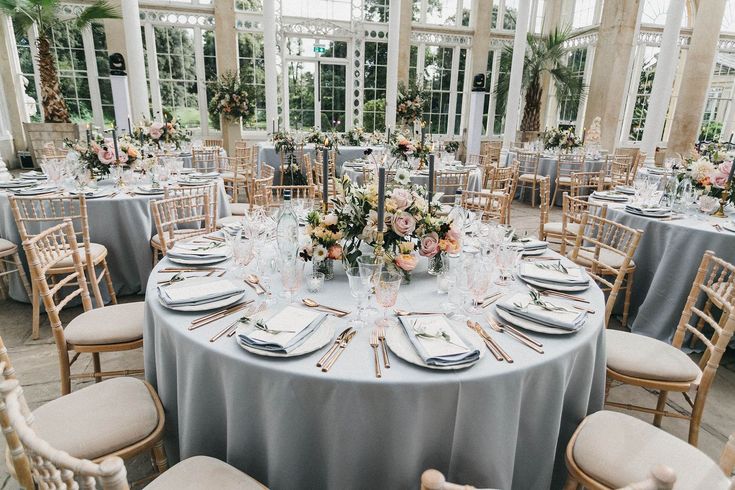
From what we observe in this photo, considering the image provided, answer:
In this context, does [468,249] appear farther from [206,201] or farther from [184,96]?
[184,96]

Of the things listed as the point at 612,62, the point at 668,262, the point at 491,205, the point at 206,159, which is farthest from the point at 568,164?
the point at 206,159

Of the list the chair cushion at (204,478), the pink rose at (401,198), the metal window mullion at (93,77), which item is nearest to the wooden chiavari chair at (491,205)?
the pink rose at (401,198)

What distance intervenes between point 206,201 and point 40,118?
9920mm

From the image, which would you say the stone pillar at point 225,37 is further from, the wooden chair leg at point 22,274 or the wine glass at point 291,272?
the wine glass at point 291,272

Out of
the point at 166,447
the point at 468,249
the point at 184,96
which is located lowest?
the point at 166,447

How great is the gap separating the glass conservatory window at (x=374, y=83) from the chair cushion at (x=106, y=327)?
399 inches

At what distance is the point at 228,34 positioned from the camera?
33.2ft

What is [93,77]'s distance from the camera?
10.0 m

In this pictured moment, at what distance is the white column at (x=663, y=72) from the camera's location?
275 inches

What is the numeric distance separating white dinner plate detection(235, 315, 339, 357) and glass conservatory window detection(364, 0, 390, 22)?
37.6ft

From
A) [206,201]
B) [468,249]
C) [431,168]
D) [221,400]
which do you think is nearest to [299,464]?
[221,400]

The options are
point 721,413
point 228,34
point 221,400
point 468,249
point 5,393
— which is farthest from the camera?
point 228,34

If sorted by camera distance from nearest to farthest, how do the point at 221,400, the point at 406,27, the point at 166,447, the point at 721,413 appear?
the point at 221,400 → the point at 166,447 → the point at 721,413 → the point at 406,27

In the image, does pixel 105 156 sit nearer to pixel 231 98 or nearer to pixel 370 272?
pixel 370 272
